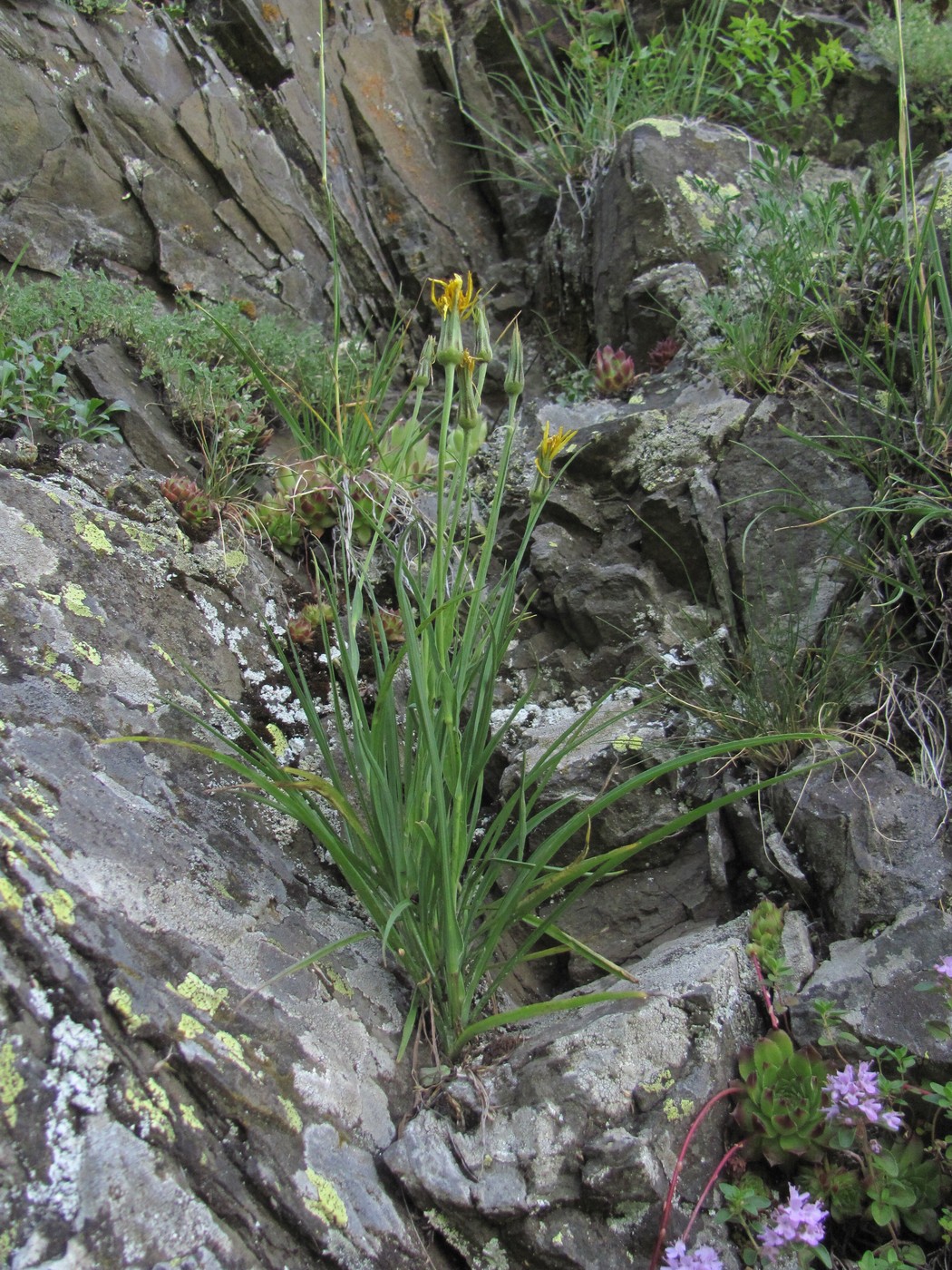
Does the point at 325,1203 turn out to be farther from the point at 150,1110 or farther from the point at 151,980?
the point at 151,980

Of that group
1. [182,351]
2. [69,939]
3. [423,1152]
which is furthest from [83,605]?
[423,1152]

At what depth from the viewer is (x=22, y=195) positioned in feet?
10.6

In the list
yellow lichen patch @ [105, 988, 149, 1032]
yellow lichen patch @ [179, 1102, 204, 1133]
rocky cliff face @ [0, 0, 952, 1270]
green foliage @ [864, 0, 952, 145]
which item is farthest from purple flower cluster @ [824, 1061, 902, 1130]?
green foliage @ [864, 0, 952, 145]

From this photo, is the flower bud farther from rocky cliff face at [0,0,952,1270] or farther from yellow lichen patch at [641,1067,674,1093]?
yellow lichen patch at [641,1067,674,1093]

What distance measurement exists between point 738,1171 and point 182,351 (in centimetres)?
277

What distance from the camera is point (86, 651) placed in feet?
6.75

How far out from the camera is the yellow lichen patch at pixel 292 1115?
1470 mm

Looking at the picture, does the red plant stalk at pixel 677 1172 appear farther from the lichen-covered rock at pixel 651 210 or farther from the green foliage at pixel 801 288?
the lichen-covered rock at pixel 651 210

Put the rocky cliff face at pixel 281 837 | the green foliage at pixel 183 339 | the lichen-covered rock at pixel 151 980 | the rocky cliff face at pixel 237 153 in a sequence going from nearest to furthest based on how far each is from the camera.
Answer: the lichen-covered rock at pixel 151 980
the rocky cliff face at pixel 281 837
the green foliage at pixel 183 339
the rocky cliff face at pixel 237 153

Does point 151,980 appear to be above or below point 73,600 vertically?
below

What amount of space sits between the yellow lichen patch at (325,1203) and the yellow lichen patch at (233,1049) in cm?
19

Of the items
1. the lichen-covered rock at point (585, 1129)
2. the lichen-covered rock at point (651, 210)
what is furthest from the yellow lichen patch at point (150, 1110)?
the lichen-covered rock at point (651, 210)

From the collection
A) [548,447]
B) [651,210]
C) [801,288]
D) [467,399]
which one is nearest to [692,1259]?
[548,447]

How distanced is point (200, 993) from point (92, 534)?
50.8 inches
